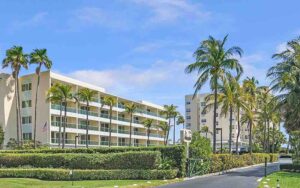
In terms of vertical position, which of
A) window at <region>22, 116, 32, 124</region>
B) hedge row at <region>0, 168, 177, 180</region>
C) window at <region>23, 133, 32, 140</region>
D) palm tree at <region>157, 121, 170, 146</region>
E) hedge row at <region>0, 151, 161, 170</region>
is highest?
window at <region>22, 116, 32, 124</region>

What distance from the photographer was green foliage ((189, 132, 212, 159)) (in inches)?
1471

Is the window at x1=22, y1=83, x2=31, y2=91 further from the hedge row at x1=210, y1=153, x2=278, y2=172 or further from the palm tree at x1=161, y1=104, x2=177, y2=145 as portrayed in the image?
the palm tree at x1=161, y1=104, x2=177, y2=145

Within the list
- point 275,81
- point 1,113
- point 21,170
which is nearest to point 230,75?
point 275,81

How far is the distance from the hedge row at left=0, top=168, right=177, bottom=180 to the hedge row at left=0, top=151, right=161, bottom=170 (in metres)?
0.71

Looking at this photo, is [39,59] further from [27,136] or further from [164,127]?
[164,127]

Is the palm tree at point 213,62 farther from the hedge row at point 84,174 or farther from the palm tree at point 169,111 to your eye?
the palm tree at point 169,111

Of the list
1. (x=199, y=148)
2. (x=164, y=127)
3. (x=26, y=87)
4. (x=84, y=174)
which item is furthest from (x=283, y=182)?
(x=164, y=127)

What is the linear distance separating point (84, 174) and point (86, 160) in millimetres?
2119

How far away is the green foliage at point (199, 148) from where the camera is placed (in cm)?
3738

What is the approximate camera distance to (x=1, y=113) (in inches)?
2889

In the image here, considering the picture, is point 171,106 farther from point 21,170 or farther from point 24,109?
point 21,170

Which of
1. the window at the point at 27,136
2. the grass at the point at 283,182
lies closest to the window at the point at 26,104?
the window at the point at 27,136

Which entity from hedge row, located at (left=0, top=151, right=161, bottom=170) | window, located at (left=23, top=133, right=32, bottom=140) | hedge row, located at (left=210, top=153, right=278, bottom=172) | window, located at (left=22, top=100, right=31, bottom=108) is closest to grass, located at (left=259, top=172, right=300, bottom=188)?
hedge row, located at (left=210, top=153, right=278, bottom=172)

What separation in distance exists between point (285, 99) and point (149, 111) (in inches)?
2606
